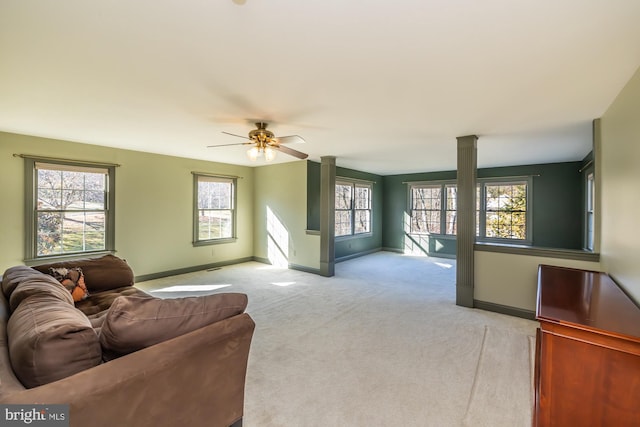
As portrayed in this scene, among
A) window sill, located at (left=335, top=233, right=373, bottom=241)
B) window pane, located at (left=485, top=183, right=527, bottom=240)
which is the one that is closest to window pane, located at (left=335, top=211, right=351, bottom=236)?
window sill, located at (left=335, top=233, right=373, bottom=241)

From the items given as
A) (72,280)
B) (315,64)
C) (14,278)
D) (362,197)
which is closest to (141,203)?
(72,280)

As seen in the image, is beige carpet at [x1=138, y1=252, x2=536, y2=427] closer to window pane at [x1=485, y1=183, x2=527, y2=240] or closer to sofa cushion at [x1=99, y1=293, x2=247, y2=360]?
sofa cushion at [x1=99, y1=293, x2=247, y2=360]

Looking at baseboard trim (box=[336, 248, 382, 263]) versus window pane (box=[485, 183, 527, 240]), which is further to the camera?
baseboard trim (box=[336, 248, 382, 263])

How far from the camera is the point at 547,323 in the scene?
151 centimetres

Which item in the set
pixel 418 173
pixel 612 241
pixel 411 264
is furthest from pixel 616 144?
pixel 418 173

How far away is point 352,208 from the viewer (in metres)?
7.64

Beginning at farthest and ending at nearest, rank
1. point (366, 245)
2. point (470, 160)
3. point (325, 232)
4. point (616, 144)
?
point (366, 245), point (325, 232), point (470, 160), point (616, 144)

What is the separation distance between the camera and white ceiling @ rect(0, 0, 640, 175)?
1500 mm

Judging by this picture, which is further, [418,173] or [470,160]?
[418,173]

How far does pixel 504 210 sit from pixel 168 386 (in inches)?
297

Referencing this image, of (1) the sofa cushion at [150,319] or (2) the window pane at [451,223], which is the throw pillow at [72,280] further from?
(2) the window pane at [451,223]

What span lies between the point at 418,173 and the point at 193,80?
22.8 feet

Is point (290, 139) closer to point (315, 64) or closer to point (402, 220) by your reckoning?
point (315, 64)

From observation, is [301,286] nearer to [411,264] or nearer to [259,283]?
[259,283]
